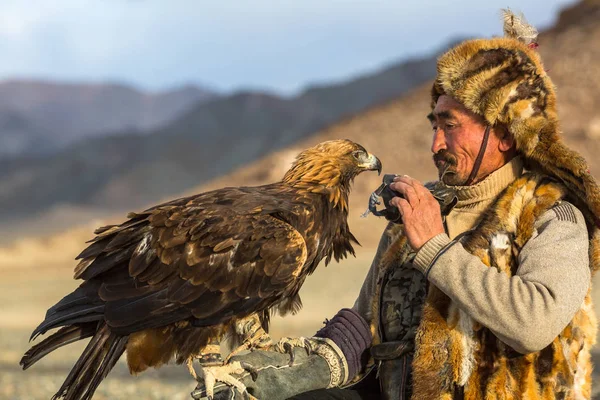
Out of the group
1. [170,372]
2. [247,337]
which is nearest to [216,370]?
[247,337]

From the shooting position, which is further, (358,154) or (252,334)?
(358,154)

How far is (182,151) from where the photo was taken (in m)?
65.2

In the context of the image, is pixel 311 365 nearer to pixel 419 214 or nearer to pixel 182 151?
pixel 419 214

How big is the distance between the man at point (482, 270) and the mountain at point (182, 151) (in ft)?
165

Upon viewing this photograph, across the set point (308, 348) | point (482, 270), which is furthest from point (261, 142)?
point (482, 270)

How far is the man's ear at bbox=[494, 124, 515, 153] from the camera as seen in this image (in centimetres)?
423

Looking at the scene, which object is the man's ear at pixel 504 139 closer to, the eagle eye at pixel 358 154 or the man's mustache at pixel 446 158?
the man's mustache at pixel 446 158

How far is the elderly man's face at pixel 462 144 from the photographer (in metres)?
4.25

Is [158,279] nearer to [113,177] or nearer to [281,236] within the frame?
[281,236]

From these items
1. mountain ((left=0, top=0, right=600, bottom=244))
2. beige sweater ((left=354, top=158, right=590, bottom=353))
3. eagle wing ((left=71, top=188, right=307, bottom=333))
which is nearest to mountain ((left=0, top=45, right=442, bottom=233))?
mountain ((left=0, top=0, right=600, bottom=244))

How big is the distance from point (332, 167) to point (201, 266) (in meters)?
0.99

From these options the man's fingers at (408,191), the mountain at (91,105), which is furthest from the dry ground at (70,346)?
the mountain at (91,105)

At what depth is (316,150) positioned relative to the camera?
491 cm

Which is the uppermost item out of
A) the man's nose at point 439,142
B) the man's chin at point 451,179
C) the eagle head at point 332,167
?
the eagle head at point 332,167
